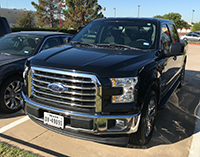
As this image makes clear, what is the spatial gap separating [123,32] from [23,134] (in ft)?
8.36

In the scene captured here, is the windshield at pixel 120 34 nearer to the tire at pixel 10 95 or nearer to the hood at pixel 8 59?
the hood at pixel 8 59

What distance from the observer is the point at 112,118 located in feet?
8.41

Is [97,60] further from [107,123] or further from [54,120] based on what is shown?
[54,120]

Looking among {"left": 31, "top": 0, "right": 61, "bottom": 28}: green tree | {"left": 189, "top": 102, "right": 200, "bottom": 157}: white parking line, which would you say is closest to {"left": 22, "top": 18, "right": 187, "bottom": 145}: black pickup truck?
{"left": 189, "top": 102, "right": 200, "bottom": 157}: white parking line

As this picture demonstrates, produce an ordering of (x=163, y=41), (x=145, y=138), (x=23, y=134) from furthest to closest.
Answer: (x=163, y=41) → (x=23, y=134) → (x=145, y=138)

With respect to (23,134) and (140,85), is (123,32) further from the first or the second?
(23,134)

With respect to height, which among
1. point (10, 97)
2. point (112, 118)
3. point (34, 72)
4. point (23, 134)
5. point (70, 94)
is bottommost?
point (23, 134)

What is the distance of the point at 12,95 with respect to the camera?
167 inches

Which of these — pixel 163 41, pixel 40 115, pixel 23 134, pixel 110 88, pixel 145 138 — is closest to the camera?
pixel 110 88

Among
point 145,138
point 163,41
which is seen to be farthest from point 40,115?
point 163,41

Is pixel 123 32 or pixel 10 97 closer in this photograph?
pixel 123 32

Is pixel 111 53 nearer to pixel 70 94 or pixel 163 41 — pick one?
pixel 70 94

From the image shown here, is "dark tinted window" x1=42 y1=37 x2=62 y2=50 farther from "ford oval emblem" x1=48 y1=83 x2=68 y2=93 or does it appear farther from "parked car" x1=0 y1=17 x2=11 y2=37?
"ford oval emblem" x1=48 y1=83 x2=68 y2=93

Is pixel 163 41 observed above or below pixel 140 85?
above
